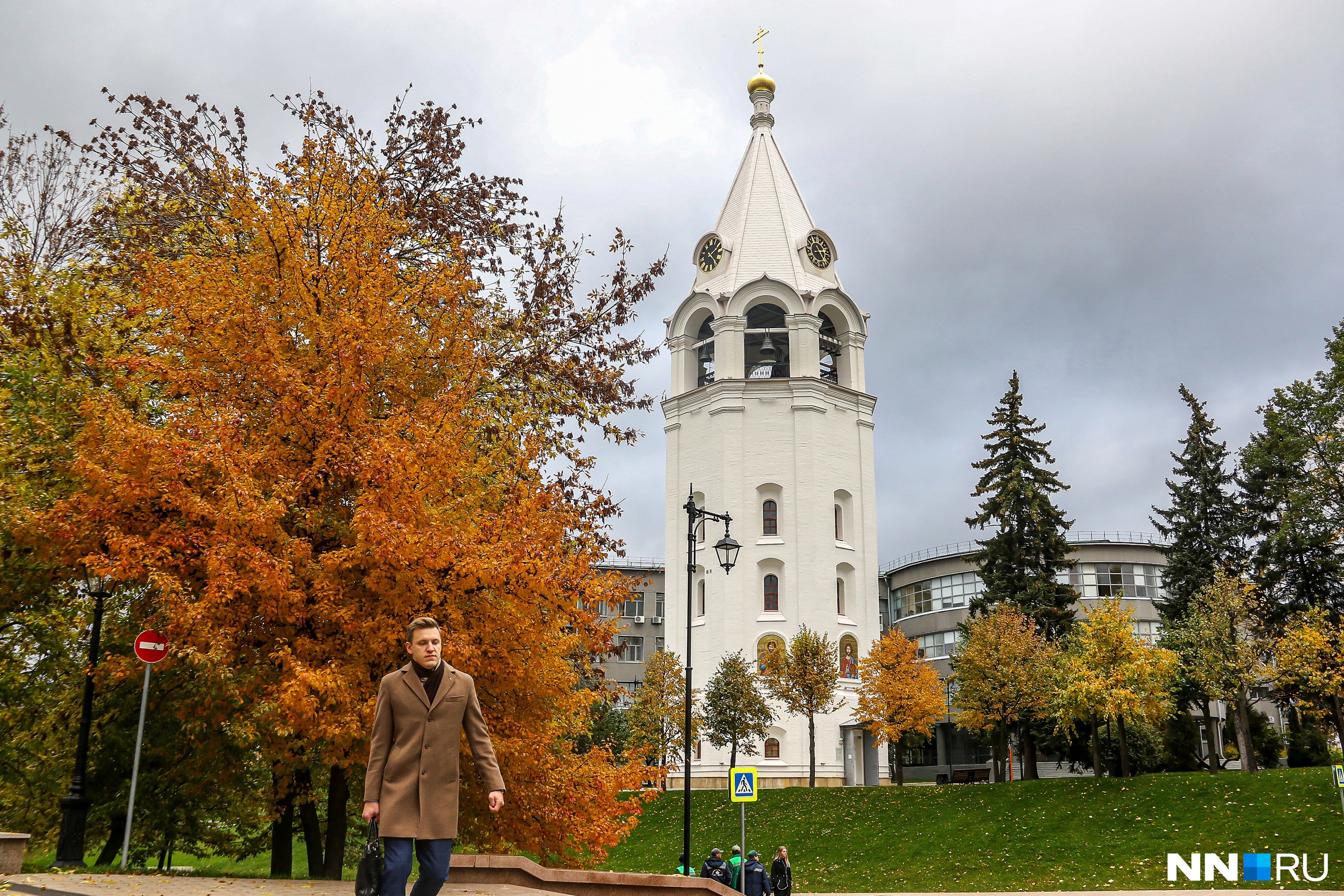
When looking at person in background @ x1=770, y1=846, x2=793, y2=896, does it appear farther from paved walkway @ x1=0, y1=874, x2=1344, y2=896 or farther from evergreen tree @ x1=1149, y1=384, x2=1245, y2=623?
evergreen tree @ x1=1149, y1=384, x2=1245, y2=623

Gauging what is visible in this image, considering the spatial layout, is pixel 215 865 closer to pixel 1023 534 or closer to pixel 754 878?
pixel 754 878

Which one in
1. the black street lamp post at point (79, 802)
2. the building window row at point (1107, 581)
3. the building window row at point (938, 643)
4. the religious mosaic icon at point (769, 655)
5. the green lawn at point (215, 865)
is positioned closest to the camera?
the black street lamp post at point (79, 802)

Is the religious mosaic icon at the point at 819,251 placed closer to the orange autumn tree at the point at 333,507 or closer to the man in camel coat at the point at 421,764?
the orange autumn tree at the point at 333,507

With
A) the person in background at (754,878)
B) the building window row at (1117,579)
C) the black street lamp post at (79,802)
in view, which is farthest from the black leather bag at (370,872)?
→ the building window row at (1117,579)

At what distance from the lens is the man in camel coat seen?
20.2 feet

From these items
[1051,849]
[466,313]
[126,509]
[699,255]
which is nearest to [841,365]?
[699,255]

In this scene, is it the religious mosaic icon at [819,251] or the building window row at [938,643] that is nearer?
the religious mosaic icon at [819,251]

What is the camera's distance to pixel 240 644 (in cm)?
1248

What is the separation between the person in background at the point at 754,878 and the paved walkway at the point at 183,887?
7.87 meters

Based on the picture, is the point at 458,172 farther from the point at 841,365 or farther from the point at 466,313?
the point at 841,365

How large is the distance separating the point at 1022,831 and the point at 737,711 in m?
17.3

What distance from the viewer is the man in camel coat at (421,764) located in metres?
6.14

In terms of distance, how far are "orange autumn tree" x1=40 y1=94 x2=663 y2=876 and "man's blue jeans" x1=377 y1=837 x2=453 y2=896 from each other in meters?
4.79

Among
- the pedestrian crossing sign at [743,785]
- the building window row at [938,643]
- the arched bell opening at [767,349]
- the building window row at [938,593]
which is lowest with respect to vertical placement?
the pedestrian crossing sign at [743,785]
